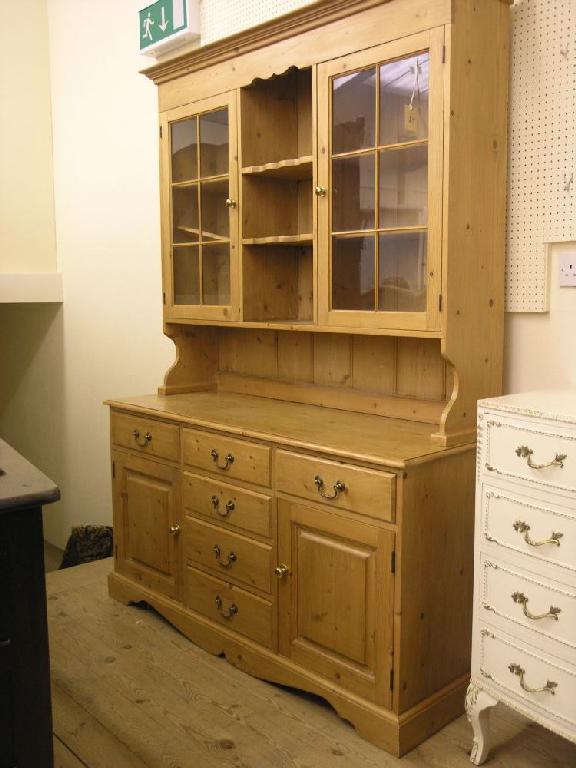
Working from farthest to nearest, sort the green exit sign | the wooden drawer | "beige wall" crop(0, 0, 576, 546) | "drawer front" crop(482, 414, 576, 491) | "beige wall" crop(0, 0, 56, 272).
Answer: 1. "beige wall" crop(0, 0, 56, 272)
2. "beige wall" crop(0, 0, 576, 546)
3. the green exit sign
4. the wooden drawer
5. "drawer front" crop(482, 414, 576, 491)

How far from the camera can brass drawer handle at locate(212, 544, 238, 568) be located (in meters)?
2.54

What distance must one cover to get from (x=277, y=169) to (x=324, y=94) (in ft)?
1.08

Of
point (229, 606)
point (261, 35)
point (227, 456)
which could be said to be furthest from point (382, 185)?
point (229, 606)

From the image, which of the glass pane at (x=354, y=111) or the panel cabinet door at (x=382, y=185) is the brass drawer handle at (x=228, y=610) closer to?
the panel cabinet door at (x=382, y=185)

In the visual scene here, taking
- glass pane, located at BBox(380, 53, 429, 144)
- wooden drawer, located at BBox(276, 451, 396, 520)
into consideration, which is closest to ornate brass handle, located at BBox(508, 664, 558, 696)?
wooden drawer, located at BBox(276, 451, 396, 520)

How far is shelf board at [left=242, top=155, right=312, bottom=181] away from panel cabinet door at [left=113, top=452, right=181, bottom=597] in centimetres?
110

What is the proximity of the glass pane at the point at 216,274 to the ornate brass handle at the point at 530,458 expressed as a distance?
1298 mm

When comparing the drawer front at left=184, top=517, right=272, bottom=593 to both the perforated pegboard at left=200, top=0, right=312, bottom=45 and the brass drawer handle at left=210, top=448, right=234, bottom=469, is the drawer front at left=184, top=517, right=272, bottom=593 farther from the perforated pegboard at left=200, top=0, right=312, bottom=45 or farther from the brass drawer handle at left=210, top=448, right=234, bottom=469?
the perforated pegboard at left=200, top=0, right=312, bottom=45

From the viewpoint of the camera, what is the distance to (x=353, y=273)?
2326mm

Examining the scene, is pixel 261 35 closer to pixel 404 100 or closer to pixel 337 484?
pixel 404 100

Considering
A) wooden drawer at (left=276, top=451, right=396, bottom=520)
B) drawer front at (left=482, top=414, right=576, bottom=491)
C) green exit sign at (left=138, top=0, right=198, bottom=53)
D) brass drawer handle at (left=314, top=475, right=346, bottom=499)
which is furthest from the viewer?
green exit sign at (left=138, top=0, right=198, bottom=53)

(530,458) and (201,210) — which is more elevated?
(201,210)

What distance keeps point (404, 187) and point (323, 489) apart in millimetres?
886

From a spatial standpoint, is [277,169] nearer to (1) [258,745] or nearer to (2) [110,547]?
(1) [258,745]
